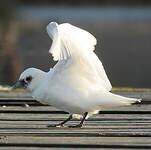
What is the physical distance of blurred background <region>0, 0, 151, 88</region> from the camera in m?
17.0

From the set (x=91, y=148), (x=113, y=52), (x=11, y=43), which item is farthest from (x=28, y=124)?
(x=11, y=43)

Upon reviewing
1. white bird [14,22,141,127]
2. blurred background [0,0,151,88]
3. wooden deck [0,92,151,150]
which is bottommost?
blurred background [0,0,151,88]

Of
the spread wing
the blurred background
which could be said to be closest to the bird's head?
the spread wing

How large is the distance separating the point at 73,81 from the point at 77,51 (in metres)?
0.30

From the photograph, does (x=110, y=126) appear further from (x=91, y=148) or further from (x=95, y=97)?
(x=91, y=148)

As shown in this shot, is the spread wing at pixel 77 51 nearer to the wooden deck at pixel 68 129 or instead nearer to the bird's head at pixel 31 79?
the bird's head at pixel 31 79

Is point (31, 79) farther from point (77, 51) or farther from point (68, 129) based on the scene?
point (68, 129)

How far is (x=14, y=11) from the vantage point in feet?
130

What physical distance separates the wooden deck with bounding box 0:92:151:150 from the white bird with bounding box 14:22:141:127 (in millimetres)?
210

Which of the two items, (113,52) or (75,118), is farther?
(113,52)

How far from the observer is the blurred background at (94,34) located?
17.0 meters

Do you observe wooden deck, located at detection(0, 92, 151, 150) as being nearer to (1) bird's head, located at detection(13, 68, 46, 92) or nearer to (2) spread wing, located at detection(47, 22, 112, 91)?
(1) bird's head, located at detection(13, 68, 46, 92)

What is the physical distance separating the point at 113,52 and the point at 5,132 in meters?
16.6

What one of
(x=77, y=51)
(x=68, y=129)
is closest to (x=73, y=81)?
(x=77, y=51)
